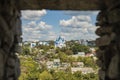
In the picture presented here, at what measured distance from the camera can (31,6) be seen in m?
6.63

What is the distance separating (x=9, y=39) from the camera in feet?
20.5

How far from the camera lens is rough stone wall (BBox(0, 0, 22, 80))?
610 cm

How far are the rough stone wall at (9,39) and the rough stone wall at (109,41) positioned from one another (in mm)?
1355

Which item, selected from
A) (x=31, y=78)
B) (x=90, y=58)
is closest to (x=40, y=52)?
(x=90, y=58)

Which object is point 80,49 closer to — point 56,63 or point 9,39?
point 56,63

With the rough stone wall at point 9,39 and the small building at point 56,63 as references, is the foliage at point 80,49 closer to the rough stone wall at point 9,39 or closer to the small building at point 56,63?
the small building at point 56,63

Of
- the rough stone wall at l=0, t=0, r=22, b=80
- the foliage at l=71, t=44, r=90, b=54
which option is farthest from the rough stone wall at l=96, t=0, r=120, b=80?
the foliage at l=71, t=44, r=90, b=54

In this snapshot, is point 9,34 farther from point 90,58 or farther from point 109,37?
point 90,58

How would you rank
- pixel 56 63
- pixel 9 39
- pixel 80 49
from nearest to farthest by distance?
pixel 9 39 < pixel 56 63 < pixel 80 49

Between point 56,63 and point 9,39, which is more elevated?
point 56,63

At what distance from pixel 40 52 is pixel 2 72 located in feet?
266

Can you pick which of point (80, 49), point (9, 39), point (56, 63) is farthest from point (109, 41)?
point (80, 49)

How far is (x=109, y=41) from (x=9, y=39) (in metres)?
1.55

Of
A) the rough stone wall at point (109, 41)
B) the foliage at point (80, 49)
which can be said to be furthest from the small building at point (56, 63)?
the rough stone wall at point (109, 41)
